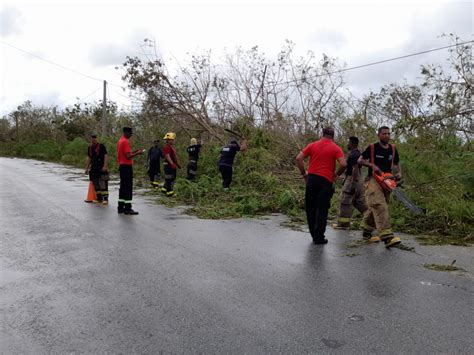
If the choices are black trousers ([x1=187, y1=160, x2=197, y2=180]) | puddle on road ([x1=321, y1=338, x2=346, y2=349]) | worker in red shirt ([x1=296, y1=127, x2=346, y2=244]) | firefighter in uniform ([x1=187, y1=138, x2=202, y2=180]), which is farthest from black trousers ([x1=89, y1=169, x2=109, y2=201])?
puddle on road ([x1=321, y1=338, x2=346, y2=349])

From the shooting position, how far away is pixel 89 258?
605 cm

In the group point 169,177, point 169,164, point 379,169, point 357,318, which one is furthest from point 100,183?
point 357,318

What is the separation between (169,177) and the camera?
13.6 meters

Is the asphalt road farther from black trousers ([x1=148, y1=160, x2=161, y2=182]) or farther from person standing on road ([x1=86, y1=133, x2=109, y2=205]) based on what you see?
black trousers ([x1=148, y1=160, x2=161, y2=182])

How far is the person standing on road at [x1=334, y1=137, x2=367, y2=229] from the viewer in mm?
8508

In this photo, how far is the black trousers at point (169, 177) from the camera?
13391 mm

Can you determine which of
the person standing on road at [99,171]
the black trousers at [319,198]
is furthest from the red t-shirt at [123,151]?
the black trousers at [319,198]

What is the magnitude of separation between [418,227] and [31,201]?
9.18 metres

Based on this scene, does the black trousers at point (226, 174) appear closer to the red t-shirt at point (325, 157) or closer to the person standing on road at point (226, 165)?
the person standing on road at point (226, 165)

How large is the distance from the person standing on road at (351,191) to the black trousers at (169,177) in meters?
6.19

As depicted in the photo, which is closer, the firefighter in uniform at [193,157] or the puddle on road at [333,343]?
the puddle on road at [333,343]

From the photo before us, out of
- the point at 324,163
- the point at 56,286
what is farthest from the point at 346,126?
the point at 56,286

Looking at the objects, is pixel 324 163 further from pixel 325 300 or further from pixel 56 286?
pixel 56 286

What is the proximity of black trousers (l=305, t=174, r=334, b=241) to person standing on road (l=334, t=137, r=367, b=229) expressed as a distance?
4.85 ft
